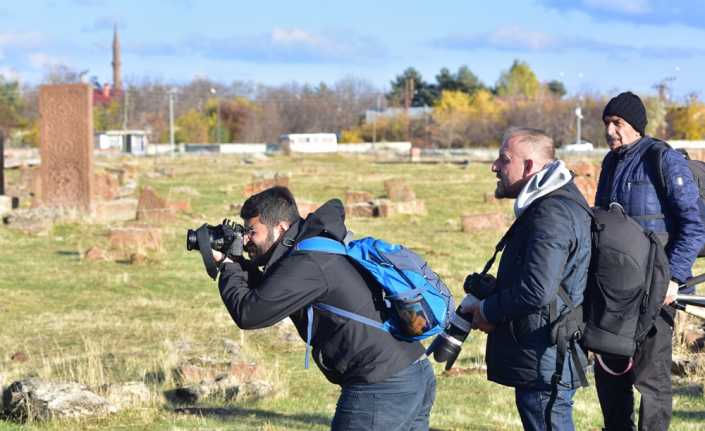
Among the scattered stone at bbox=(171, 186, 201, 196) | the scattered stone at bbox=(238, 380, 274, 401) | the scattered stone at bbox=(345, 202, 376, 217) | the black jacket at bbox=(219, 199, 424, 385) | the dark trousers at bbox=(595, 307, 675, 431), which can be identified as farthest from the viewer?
the scattered stone at bbox=(171, 186, 201, 196)

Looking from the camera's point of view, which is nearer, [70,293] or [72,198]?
[70,293]

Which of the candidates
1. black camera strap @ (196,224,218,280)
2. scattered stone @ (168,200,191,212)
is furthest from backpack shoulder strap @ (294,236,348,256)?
scattered stone @ (168,200,191,212)

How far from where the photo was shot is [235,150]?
288ft

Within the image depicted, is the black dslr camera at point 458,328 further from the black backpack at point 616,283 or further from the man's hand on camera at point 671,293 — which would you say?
the man's hand on camera at point 671,293

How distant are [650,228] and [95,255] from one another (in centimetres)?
1197

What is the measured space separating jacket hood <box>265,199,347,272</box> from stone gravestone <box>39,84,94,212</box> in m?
18.4

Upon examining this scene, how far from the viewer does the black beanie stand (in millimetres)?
6262

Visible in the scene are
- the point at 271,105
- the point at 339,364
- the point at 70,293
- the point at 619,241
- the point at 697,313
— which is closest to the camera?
the point at 339,364

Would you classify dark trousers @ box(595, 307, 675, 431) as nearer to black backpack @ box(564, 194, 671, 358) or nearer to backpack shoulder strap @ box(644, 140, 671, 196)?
backpack shoulder strap @ box(644, 140, 671, 196)

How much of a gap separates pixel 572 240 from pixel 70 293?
1024 centimetres

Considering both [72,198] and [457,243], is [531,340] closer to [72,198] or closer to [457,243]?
[457,243]

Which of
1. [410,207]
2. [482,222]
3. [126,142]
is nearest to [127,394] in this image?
[482,222]

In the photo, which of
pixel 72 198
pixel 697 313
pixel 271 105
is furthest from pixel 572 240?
pixel 271 105

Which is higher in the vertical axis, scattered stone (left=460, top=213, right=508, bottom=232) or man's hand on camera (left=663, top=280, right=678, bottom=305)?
man's hand on camera (left=663, top=280, right=678, bottom=305)
